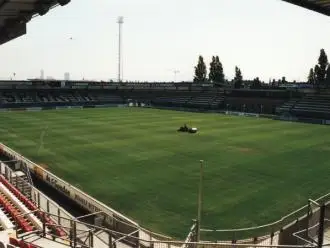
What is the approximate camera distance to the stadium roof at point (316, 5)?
20.0m

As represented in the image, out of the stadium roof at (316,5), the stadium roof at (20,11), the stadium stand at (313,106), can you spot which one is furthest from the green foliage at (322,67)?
the stadium roof at (20,11)

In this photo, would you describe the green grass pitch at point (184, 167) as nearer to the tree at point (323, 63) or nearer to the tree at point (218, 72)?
the tree at point (323, 63)

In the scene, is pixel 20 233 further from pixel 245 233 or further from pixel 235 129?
pixel 235 129

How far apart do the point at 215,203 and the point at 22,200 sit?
487 inches

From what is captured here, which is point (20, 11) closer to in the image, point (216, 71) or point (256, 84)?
point (256, 84)

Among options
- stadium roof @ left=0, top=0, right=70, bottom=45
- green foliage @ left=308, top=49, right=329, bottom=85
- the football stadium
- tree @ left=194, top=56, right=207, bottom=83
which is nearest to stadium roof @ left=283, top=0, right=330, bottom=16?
the football stadium

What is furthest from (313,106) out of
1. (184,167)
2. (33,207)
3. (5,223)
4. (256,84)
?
(5,223)

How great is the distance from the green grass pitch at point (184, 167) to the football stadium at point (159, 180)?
11 cm

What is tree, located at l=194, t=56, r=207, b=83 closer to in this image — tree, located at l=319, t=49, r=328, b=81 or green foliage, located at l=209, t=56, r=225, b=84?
green foliage, located at l=209, t=56, r=225, b=84

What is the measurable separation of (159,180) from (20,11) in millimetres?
18930

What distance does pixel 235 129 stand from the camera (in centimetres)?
5997

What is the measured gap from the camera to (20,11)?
47.3 feet

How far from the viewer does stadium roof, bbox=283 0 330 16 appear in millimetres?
20000

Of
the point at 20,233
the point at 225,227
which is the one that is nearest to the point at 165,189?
the point at 225,227
